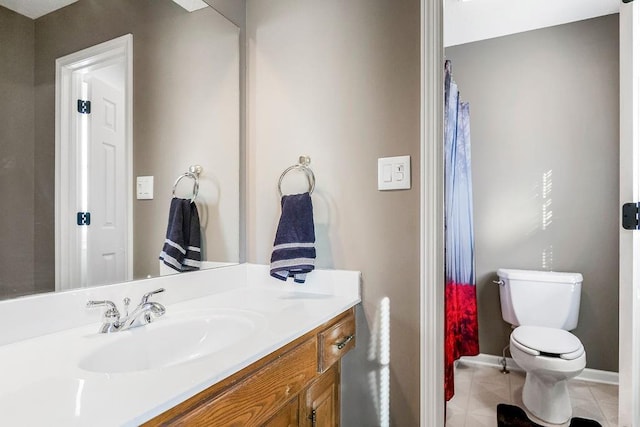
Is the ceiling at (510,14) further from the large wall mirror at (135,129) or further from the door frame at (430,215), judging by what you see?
the large wall mirror at (135,129)

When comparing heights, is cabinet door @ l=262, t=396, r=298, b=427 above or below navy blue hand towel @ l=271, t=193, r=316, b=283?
below

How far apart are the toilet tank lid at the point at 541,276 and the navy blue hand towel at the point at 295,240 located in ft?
5.33

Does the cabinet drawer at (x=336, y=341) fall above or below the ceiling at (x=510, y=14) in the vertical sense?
below

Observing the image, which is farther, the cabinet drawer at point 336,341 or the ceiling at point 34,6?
the cabinet drawer at point 336,341

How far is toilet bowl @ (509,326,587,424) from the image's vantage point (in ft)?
5.81

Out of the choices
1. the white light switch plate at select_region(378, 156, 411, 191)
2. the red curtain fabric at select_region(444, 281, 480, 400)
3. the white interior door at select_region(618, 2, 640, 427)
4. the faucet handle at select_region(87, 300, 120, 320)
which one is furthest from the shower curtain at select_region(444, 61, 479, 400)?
the faucet handle at select_region(87, 300, 120, 320)

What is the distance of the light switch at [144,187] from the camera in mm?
1114

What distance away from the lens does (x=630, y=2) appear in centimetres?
125

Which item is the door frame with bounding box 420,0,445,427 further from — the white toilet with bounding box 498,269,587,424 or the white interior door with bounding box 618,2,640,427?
the white toilet with bounding box 498,269,587,424

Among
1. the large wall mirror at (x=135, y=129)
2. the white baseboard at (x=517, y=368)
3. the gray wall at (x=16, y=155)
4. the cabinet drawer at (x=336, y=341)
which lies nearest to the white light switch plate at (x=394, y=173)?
the cabinet drawer at (x=336, y=341)

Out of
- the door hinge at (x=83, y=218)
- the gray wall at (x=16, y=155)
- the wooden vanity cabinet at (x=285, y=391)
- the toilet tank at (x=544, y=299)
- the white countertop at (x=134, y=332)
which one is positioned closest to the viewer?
the white countertop at (x=134, y=332)

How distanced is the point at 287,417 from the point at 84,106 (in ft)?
3.19

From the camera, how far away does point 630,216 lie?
49.3 inches

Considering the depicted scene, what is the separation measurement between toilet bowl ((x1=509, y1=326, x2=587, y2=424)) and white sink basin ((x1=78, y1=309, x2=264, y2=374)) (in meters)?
1.57
